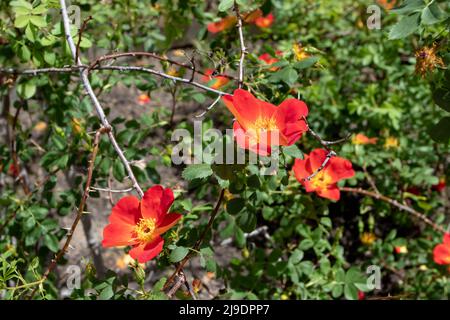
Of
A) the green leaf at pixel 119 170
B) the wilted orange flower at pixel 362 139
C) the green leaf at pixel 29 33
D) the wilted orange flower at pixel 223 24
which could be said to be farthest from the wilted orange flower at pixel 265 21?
the green leaf at pixel 29 33

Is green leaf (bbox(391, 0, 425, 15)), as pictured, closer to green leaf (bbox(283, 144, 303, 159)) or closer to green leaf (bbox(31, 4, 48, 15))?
green leaf (bbox(283, 144, 303, 159))

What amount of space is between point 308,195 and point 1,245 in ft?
3.68

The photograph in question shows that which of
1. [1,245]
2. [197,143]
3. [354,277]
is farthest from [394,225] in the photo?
[1,245]

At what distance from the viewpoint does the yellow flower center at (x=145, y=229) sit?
141 cm

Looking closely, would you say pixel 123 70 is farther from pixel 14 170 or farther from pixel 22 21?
pixel 14 170

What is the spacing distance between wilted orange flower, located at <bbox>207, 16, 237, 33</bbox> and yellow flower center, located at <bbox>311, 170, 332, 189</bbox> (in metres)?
0.75

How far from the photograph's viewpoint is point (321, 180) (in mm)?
1934

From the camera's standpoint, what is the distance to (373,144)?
100 inches

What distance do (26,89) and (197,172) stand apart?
0.92 meters

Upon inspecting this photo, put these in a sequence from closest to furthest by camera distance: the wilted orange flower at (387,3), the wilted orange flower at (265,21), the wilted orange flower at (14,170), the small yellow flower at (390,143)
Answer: the wilted orange flower at (14,170), the small yellow flower at (390,143), the wilted orange flower at (387,3), the wilted orange flower at (265,21)

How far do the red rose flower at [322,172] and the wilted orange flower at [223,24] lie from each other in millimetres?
705

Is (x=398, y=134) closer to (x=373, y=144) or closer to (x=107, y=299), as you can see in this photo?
(x=373, y=144)


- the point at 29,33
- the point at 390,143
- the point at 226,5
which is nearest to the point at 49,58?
the point at 29,33

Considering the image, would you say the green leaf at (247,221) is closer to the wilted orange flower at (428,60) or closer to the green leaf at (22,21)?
the wilted orange flower at (428,60)
